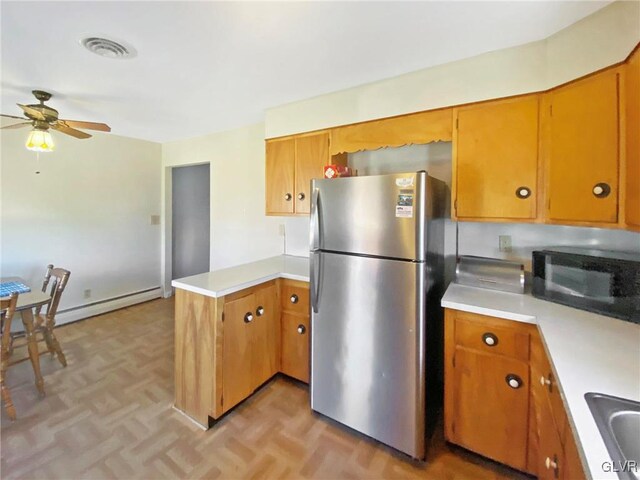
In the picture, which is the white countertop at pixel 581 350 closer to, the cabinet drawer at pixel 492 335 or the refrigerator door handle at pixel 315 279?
the cabinet drawer at pixel 492 335

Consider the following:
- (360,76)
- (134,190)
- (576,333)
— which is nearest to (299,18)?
(360,76)

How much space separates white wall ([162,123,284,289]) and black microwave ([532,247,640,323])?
2.22 m

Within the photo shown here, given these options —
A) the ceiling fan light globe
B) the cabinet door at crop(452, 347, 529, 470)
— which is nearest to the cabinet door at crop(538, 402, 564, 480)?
the cabinet door at crop(452, 347, 529, 470)

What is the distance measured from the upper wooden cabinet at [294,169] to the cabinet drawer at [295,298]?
651mm

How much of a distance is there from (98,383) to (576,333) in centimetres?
313

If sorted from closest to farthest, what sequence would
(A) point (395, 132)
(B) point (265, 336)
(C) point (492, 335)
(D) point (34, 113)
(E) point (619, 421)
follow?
1. (E) point (619, 421)
2. (C) point (492, 335)
3. (A) point (395, 132)
4. (B) point (265, 336)
5. (D) point (34, 113)

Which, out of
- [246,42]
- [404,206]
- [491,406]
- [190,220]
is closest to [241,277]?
[404,206]

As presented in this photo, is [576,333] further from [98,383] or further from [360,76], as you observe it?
[98,383]

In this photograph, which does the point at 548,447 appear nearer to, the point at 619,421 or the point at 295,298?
the point at 619,421

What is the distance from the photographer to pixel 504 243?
1969 millimetres

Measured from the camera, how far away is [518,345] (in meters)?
1.43

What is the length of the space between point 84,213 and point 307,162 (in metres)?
3.02

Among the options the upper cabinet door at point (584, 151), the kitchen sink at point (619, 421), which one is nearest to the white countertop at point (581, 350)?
the kitchen sink at point (619, 421)

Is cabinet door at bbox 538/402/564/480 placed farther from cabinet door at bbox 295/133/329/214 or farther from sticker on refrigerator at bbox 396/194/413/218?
cabinet door at bbox 295/133/329/214
